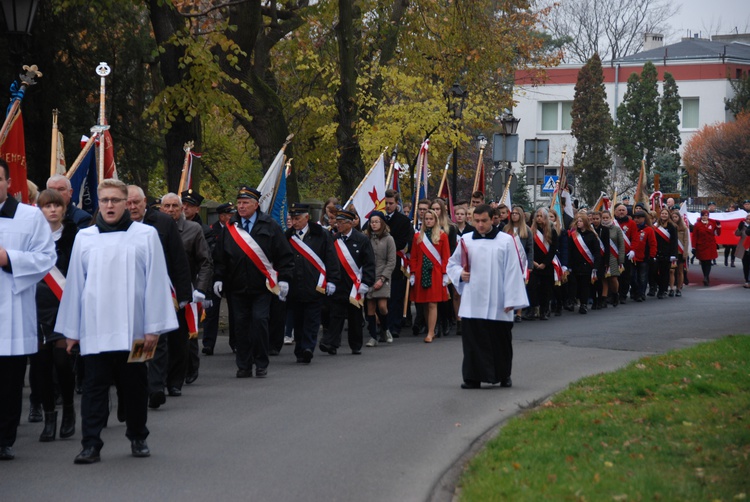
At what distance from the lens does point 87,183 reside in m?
14.5

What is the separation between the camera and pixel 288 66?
35562 millimetres

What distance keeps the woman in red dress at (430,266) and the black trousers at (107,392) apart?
9313mm

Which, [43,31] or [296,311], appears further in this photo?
[43,31]

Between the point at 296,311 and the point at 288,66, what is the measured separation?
70.9 feet

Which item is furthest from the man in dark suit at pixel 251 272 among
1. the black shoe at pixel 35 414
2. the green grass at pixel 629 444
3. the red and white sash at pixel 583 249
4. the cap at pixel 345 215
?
the red and white sash at pixel 583 249

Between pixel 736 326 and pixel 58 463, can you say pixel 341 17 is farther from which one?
pixel 58 463

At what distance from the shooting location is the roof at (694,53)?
79938mm

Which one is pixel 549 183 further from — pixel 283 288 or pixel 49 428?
pixel 49 428

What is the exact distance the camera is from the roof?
7994 centimetres

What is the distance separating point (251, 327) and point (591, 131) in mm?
63037

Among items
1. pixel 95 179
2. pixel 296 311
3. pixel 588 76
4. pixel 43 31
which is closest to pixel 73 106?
pixel 43 31

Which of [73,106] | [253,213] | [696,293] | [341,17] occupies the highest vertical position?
[341,17]

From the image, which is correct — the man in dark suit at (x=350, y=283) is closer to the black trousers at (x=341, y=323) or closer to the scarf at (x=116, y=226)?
the black trousers at (x=341, y=323)

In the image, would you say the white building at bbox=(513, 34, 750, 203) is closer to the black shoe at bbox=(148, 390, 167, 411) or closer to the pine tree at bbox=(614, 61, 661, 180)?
the pine tree at bbox=(614, 61, 661, 180)
